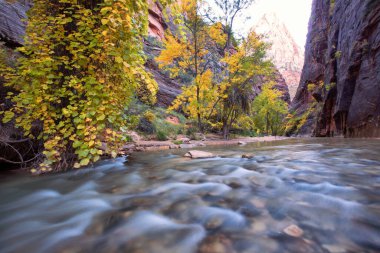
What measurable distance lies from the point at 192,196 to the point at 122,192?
889 millimetres

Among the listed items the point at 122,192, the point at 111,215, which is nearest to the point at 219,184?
the point at 122,192

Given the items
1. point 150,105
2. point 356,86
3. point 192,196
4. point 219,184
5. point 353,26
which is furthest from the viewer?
point 150,105

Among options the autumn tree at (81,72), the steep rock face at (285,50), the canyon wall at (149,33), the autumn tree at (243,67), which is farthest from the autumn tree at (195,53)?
the steep rock face at (285,50)

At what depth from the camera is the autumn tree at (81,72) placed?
3307 mm

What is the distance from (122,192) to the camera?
9.16 ft

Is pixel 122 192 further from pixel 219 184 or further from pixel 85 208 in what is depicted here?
pixel 219 184

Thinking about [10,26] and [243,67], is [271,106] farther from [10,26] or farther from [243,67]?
[10,26]

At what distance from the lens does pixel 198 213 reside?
205cm

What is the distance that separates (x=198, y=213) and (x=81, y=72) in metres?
2.91

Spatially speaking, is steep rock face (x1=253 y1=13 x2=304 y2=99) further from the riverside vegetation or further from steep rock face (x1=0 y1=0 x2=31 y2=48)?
the riverside vegetation

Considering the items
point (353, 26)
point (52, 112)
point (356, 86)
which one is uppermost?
point (353, 26)

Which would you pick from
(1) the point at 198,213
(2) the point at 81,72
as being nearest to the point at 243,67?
(2) the point at 81,72

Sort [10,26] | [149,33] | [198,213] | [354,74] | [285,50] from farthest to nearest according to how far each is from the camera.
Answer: [285,50] → [149,33] → [354,74] → [10,26] → [198,213]

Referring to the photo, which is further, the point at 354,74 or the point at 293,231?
the point at 354,74
